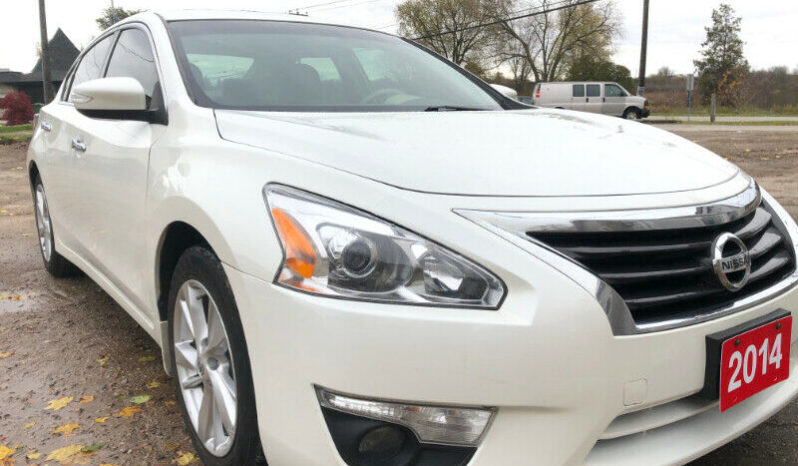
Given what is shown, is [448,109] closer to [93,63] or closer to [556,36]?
[93,63]

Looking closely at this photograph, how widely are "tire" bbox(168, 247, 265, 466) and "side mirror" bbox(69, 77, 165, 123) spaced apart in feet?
2.04

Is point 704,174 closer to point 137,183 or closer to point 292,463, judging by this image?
point 292,463

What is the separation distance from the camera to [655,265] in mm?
1574

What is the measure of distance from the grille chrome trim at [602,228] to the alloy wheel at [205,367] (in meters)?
0.77

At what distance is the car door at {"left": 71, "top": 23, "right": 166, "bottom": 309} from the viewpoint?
232cm

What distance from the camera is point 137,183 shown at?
2287mm

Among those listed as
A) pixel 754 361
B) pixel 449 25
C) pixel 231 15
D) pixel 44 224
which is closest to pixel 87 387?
pixel 231 15

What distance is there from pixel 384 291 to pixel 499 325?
10.0 inches

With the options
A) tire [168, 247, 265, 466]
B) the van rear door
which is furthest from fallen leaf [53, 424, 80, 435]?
the van rear door

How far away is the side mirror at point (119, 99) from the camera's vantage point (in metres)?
2.28

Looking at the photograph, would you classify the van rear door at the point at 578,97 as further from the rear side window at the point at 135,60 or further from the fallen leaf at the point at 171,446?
the fallen leaf at the point at 171,446

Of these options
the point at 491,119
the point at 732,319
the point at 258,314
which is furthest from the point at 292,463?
the point at 491,119

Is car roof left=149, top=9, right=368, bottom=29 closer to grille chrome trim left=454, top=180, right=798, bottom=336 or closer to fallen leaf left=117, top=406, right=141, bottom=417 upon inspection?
fallen leaf left=117, top=406, right=141, bottom=417

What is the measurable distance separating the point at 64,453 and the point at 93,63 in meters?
2.19
